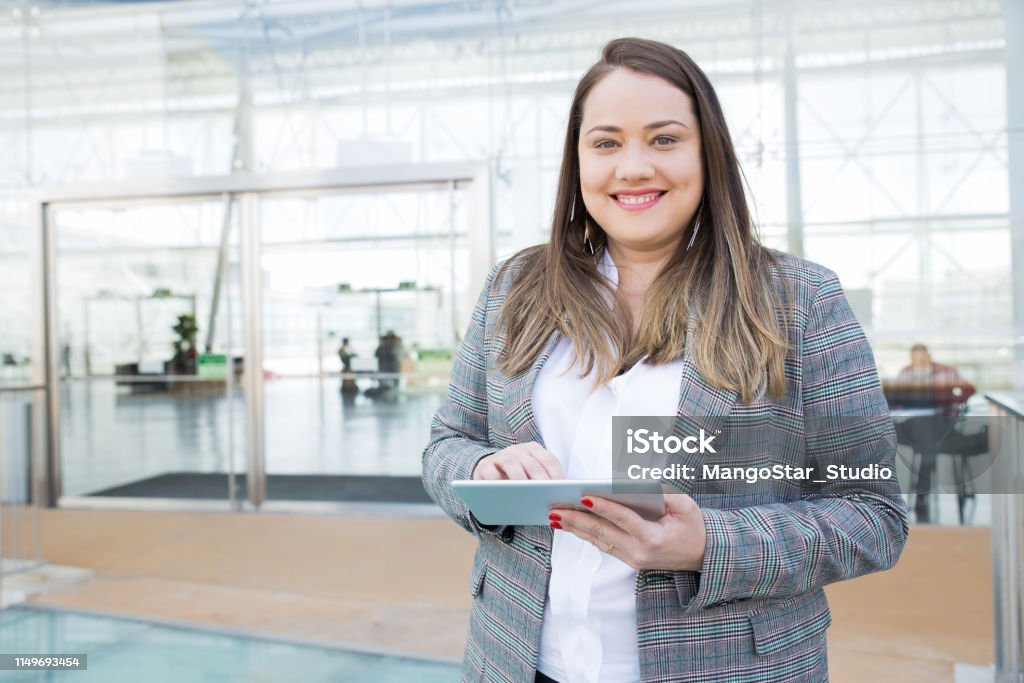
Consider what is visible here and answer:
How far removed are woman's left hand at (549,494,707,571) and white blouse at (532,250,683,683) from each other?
13 cm

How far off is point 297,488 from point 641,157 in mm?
5032

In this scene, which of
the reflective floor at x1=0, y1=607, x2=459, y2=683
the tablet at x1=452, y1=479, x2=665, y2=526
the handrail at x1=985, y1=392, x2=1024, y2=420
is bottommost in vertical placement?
the reflective floor at x1=0, y1=607, x2=459, y2=683

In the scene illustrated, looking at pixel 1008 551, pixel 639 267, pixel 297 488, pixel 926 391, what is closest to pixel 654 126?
pixel 639 267

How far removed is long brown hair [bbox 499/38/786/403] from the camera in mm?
1004

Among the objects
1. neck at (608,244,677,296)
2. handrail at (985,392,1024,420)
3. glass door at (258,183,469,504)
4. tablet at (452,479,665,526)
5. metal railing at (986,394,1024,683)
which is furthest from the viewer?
glass door at (258,183,469,504)

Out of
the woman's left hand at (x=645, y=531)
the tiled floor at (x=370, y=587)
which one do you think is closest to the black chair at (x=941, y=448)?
the tiled floor at (x=370, y=587)

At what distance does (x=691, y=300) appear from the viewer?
1.08 metres

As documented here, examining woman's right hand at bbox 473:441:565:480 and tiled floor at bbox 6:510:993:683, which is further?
tiled floor at bbox 6:510:993:683

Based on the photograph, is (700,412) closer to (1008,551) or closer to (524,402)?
(524,402)

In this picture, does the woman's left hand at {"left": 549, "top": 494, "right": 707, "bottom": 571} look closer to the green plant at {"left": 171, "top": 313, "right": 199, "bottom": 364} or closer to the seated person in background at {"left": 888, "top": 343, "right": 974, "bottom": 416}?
the seated person in background at {"left": 888, "top": 343, "right": 974, "bottom": 416}

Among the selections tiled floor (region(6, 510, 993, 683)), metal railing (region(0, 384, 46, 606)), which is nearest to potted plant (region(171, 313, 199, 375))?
tiled floor (region(6, 510, 993, 683))

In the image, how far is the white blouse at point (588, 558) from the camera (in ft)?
3.24

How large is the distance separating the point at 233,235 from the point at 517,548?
509 cm

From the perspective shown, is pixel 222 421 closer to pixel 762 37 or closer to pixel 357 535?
pixel 357 535
